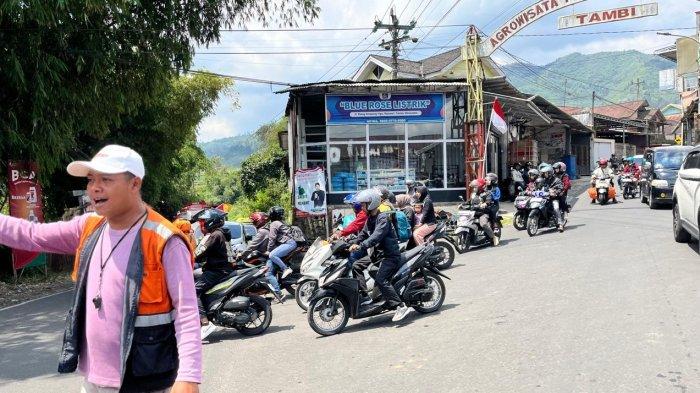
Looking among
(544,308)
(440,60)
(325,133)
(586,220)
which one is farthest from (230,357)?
(440,60)

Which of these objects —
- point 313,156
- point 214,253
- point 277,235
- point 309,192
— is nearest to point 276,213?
point 277,235

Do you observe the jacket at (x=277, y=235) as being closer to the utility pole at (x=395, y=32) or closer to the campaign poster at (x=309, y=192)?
the campaign poster at (x=309, y=192)

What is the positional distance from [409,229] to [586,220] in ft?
27.5

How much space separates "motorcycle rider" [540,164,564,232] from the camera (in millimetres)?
14734

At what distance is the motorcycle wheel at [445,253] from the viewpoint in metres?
11.7

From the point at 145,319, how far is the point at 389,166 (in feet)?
61.6

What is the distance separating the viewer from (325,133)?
2080 centimetres

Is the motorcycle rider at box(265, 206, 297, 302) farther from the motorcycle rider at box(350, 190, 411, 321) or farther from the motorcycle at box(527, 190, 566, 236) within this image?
the motorcycle at box(527, 190, 566, 236)

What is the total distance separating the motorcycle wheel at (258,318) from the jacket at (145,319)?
5.46 m

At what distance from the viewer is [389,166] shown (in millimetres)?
21109

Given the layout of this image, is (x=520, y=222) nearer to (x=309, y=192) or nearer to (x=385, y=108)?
(x=309, y=192)

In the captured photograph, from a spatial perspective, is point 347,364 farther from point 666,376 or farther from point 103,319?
point 103,319

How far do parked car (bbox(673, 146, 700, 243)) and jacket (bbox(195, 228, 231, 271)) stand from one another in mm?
6886

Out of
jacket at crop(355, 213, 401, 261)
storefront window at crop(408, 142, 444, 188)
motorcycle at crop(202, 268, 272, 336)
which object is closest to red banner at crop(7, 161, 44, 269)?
motorcycle at crop(202, 268, 272, 336)
